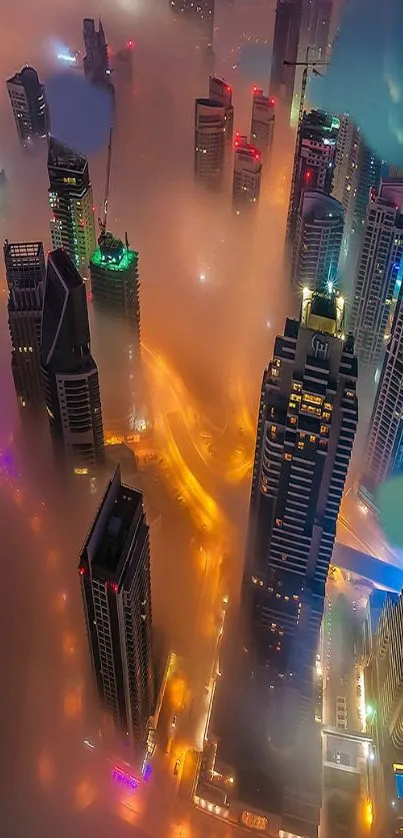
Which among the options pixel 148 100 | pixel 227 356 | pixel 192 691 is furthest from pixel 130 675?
pixel 148 100

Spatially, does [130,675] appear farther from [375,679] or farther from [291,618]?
[375,679]

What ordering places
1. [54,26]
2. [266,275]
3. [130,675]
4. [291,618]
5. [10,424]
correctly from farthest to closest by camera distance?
[54,26], [266,275], [10,424], [291,618], [130,675]

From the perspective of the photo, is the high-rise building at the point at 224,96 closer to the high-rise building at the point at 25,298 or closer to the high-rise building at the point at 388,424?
the high-rise building at the point at 25,298

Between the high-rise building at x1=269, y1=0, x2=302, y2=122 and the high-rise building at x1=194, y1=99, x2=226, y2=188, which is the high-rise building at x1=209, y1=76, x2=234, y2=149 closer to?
the high-rise building at x1=194, y1=99, x2=226, y2=188

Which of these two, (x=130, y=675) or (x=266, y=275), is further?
(x=266, y=275)

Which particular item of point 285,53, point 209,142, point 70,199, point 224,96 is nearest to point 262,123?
point 224,96

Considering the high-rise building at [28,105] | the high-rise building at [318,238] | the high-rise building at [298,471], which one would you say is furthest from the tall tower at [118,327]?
the high-rise building at [28,105]

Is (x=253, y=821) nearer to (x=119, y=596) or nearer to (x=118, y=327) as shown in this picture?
(x=119, y=596)
